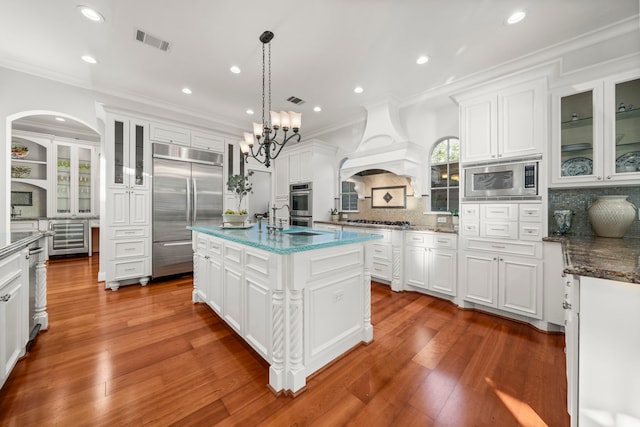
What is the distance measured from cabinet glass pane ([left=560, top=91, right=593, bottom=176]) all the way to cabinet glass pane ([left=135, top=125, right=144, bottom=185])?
18.5 feet

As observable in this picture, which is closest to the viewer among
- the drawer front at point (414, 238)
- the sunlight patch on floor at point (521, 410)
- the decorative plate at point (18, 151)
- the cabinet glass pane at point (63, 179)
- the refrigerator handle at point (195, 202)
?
the sunlight patch on floor at point (521, 410)

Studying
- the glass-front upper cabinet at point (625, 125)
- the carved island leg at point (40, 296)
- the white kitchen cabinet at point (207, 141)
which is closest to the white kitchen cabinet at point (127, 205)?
the white kitchen cabinet at point (207, 141)

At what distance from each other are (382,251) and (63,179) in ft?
24.8

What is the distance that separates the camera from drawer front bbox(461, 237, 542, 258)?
253 cm

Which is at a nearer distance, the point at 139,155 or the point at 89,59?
the point at 89,59

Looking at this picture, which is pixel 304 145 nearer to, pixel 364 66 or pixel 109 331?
pixel 364 66

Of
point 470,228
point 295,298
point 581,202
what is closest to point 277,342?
point 295,298

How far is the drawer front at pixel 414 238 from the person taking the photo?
134 inches

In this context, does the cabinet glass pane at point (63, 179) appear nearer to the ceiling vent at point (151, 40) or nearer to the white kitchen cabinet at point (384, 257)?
the ceiling vent at point (151, 40)

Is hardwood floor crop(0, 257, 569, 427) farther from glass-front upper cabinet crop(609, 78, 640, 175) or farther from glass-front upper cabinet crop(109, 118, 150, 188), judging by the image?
glass-front upper cabinet crop(109, 118, 150, 188)

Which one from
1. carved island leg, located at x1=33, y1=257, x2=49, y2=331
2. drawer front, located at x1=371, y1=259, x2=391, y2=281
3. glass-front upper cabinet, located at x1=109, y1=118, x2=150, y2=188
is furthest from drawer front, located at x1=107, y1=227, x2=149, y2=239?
drawer front, located at x1=371, y1=259, x2=391, y2=281

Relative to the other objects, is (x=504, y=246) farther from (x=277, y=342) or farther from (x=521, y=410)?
(x=277, y=342)

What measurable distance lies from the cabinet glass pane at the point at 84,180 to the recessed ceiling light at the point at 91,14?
528 cm

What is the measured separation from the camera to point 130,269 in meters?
3.76
